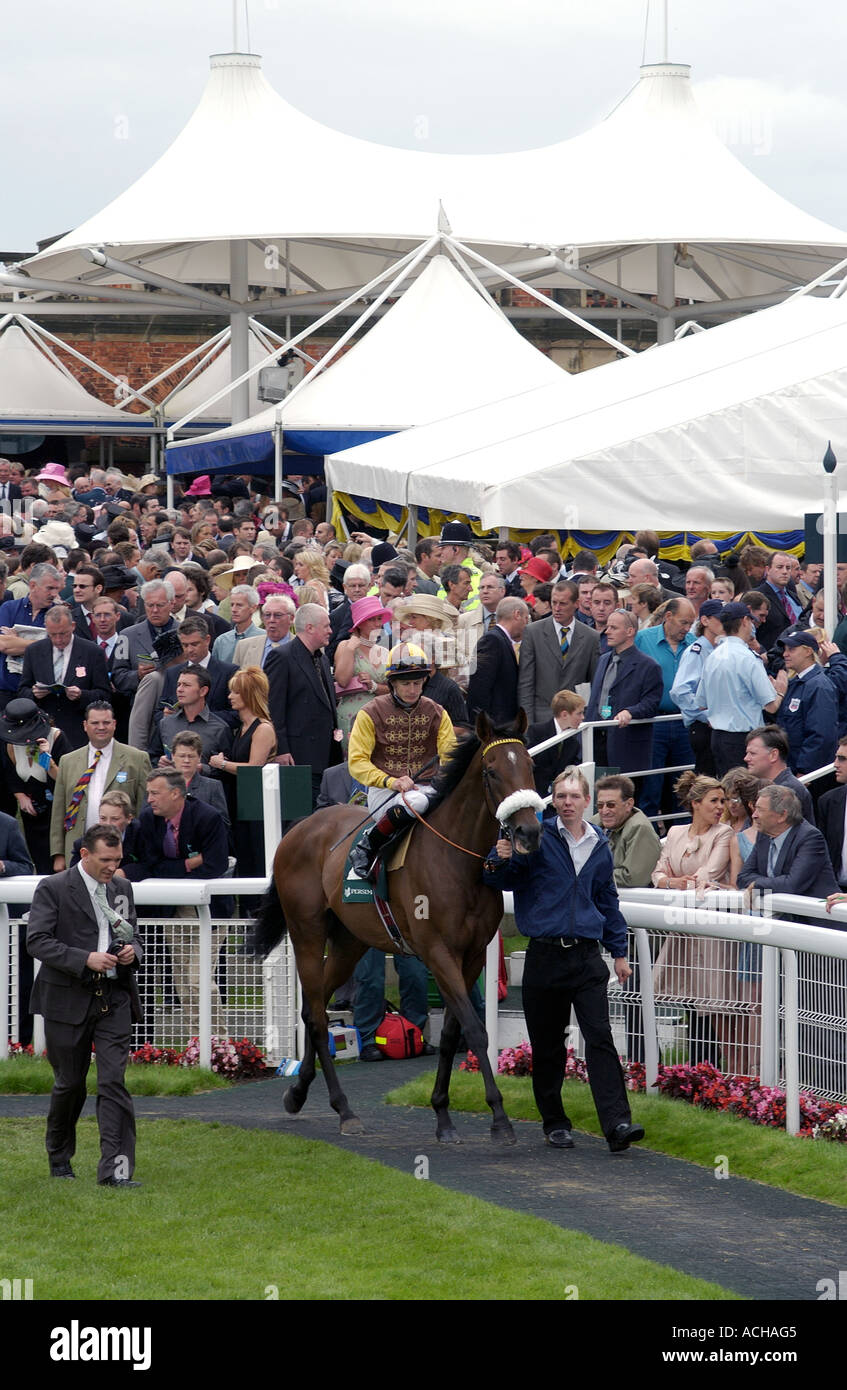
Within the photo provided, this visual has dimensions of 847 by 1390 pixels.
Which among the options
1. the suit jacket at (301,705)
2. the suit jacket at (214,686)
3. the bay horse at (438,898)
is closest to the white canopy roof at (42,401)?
the suit jacket at (214,686)

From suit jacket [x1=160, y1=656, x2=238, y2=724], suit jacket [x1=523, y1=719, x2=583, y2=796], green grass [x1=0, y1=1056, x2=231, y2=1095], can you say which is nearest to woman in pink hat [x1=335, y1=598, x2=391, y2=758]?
suit jacket [x1=160, y1=656, x2=238, y2=724]

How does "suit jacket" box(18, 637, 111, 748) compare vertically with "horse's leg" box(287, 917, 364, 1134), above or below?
above

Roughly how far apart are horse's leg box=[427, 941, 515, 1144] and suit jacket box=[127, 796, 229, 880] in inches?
88.8

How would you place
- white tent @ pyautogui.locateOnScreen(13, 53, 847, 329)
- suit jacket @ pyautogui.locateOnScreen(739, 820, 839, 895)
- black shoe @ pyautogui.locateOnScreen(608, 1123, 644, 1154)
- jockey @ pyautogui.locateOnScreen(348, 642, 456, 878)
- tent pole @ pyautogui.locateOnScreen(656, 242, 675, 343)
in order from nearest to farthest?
black shoe @ pyautogui.locateOnScreen(608, 1123, 644, 1154), suit jacket @ pyautogui.locateOnScreen(739, 820, 839, 895), jockey @ pyautogui.locateOnScreen(348, 642, 456, 878), white tent @ pyautogui.locateOnScreen(13, 53, 847, 329), tent pole @ pyautogui.locateOnScreen(656, 242, 675, 343)

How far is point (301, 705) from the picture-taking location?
11.3m

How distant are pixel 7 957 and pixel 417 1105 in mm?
2254

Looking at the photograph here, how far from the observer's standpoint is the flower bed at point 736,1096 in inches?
300

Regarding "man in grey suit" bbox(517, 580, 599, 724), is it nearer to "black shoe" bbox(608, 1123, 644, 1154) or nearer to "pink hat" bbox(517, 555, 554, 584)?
"pink hat" bbox(517, 555, 554, 584)

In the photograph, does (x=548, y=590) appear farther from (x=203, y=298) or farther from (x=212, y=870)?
(x=203, y=298)

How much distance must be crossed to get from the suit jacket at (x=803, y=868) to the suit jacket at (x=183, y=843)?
2961mm

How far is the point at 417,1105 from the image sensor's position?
8805mm

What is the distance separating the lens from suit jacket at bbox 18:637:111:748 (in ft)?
38.0

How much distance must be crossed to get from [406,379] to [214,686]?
12.1m
